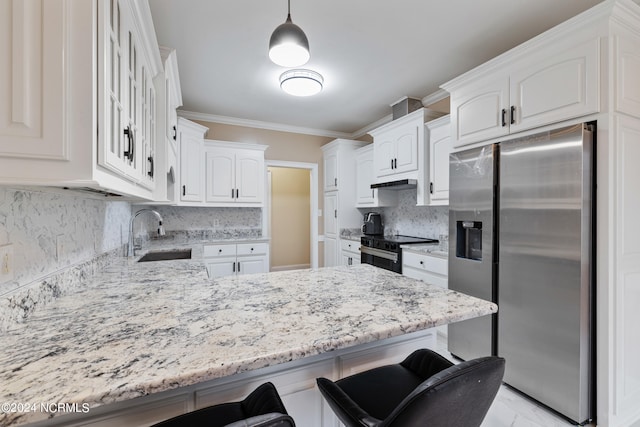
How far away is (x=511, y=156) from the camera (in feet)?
6.28

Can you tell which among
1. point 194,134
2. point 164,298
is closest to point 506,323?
point 164,298

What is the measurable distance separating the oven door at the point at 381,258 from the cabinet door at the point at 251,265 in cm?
135

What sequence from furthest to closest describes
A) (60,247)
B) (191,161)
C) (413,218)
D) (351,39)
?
(413,218) → (191,161) → (351,39) → (60,247)

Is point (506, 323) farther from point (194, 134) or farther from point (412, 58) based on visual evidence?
point (194, 134)

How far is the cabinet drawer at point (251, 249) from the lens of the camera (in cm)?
372

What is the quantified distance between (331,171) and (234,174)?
1.54m

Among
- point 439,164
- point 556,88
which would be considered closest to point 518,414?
point 556,88

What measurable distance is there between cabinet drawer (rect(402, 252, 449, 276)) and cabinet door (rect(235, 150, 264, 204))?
2216 mm

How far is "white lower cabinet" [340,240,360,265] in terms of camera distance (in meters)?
3.96

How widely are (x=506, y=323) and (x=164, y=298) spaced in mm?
2141

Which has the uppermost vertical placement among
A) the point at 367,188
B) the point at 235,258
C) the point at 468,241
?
the point at 367,188

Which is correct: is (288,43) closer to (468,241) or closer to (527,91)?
(527,91)

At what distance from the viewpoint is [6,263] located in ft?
3.06

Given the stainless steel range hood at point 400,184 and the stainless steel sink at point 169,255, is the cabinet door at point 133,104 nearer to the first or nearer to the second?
the stainless steel sink at point 169,255
